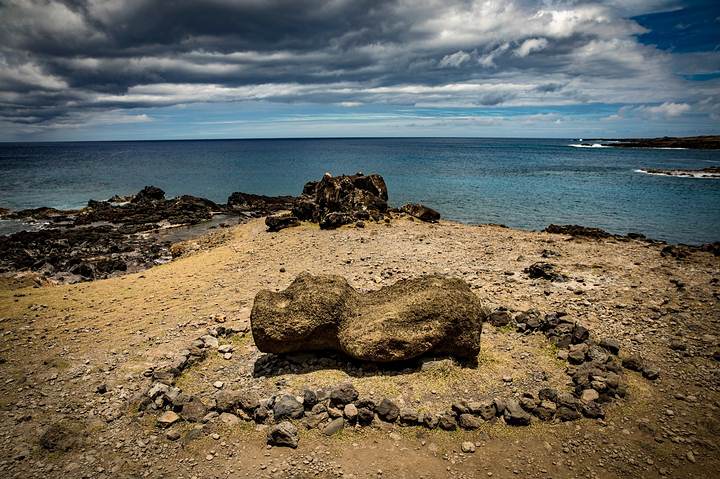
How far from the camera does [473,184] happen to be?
6078cm

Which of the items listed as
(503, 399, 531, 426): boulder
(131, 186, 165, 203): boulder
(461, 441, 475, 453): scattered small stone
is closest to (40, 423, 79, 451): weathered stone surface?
(461, 441, 475, 453): scattered small stone

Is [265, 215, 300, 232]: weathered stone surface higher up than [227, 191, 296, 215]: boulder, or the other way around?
[265, 215, 300, 232]: weathered stone surface

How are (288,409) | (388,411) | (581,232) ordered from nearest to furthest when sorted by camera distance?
(388,411) → (288,409) → (581,232)

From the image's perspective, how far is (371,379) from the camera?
9680 mm

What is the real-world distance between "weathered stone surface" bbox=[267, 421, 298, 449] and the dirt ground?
157 mm

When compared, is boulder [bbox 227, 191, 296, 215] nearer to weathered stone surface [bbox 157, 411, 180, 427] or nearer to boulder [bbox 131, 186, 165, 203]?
boulder [bbox 131, 186, 165, 203]

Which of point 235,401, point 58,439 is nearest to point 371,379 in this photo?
point 235,401

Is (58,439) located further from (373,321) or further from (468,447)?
(468,447)

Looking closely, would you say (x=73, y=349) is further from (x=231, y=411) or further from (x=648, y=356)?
(x=648, y=356)

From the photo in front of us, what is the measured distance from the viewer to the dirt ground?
753 centimetres

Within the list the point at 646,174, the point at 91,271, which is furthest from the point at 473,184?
the point at 91,271

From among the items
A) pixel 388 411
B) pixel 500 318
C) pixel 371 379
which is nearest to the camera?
pixel 388 411

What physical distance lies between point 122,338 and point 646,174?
83.9 metres

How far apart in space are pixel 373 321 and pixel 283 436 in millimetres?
3236
